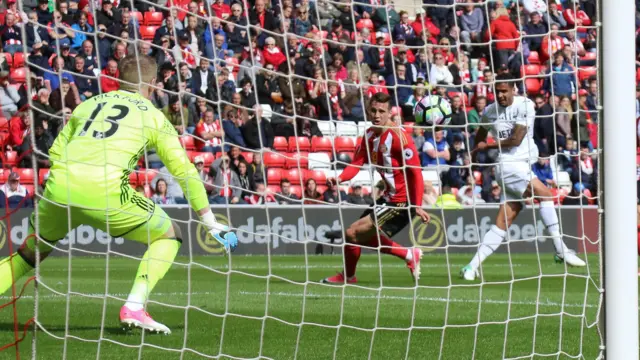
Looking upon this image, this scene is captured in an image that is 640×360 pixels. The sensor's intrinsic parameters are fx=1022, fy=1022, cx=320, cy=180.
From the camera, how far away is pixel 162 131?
5.96 metres

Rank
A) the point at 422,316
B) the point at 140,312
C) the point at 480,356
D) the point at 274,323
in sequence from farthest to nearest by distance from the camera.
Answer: the point at 422,316 → the point at 274,323 → the point at 140,312 → the point at 480,356

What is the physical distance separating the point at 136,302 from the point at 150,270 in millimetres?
203

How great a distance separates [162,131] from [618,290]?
9.35ft

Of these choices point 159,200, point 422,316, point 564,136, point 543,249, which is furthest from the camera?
point 543,249

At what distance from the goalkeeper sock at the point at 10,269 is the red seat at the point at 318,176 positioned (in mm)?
8801

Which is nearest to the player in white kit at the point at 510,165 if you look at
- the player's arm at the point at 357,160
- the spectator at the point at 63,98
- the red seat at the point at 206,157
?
the player's arm at the point at 357,160

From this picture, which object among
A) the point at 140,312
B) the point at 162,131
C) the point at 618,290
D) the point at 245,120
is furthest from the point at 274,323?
the point at 618,290

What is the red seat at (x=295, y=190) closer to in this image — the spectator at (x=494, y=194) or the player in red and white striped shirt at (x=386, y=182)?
the spectator at (x=494, y=194)

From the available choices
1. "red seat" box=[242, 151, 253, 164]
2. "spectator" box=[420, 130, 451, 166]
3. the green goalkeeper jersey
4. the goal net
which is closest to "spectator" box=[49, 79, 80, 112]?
the goal net

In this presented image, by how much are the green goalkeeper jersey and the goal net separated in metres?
0.11

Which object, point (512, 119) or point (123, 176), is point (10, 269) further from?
point (512, 119)

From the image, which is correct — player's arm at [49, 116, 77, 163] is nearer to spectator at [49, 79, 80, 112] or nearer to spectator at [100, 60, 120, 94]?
spectator at [49, 79, 80, 112]

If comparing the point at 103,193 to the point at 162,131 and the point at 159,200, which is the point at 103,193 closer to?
the point at 162,131

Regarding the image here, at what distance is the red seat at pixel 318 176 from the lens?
49.3 ft
